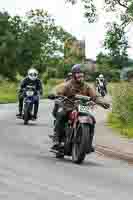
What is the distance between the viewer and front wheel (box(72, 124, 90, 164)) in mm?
15281

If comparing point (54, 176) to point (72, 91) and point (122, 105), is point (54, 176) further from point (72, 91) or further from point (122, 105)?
point (122, 105)

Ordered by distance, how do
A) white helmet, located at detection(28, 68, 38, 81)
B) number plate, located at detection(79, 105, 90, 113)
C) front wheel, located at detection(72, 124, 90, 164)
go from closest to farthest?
front wheel, located at detection(72, 124, 90, 164), number plate, located at detection(79, 105, 90, 113), white helmet, located at detection(28, 68, 38, 81)

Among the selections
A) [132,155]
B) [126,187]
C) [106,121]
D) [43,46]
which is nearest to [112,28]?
[106,121]

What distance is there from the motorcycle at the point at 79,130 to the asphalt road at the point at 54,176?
222mm

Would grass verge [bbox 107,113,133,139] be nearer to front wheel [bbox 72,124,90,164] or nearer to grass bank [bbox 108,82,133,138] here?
grass bank [bbox 108,82,133,138]

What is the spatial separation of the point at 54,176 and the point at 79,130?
8.30 ft

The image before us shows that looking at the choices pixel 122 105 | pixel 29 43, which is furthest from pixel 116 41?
pixel 29 43

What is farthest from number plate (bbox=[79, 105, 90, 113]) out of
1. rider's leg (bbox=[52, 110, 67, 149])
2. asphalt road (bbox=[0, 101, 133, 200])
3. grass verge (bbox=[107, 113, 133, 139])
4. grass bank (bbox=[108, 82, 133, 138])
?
grass bank (bbox=[108, 82, 133, 138])

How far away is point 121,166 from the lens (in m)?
15.8

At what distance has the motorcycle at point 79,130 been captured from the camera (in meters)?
15.3

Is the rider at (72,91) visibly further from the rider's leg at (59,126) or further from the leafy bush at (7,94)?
the leafy bush at (7,94)

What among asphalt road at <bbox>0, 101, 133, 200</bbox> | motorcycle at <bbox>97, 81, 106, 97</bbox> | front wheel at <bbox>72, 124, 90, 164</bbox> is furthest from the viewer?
motorcycle at <bbox>97, 81, 106, 97</bbox>

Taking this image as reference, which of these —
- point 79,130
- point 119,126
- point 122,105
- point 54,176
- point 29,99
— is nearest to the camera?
point 54,176

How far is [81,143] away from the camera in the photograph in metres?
15.3
